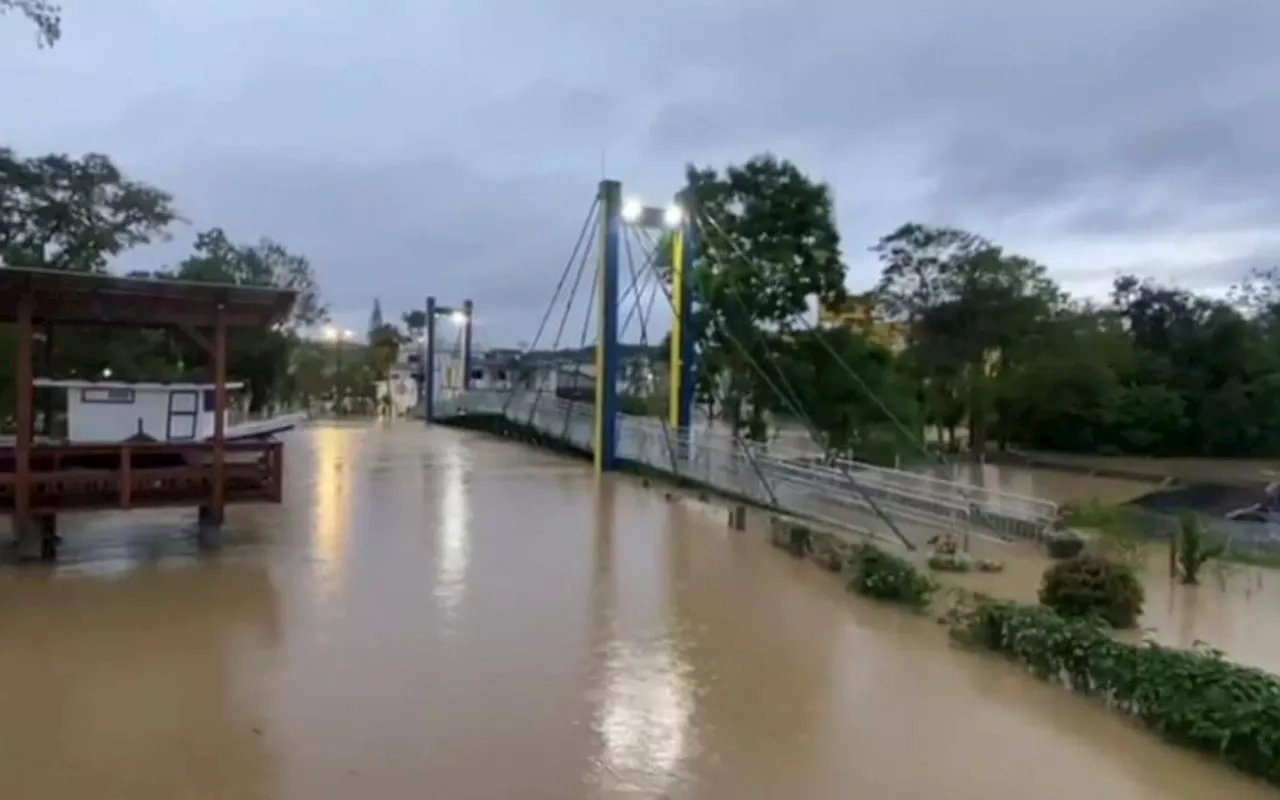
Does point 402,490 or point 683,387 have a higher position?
point 683,387

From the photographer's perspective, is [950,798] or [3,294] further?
[3,294]

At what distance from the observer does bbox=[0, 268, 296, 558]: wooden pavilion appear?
27.0ft

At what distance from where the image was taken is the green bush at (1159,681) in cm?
433

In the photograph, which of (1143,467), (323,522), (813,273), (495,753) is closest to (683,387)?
(813,273)

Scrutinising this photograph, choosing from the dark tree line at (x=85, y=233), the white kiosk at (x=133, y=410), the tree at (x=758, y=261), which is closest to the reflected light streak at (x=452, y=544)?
the white kiosk at (x=133, y=410)

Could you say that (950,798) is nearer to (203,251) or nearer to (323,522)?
(323,522)

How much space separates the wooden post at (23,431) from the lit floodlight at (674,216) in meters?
11.2

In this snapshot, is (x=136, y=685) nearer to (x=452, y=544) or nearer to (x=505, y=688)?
(x=505, y=688)

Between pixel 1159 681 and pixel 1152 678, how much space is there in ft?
0.15

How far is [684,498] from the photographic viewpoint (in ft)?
46.0

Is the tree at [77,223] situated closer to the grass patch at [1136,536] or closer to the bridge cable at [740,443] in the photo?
the bridge cable at [740,443]

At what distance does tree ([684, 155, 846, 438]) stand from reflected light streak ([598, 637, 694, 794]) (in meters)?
13.6

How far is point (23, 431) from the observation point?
324 inches

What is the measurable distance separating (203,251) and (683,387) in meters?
23.4
